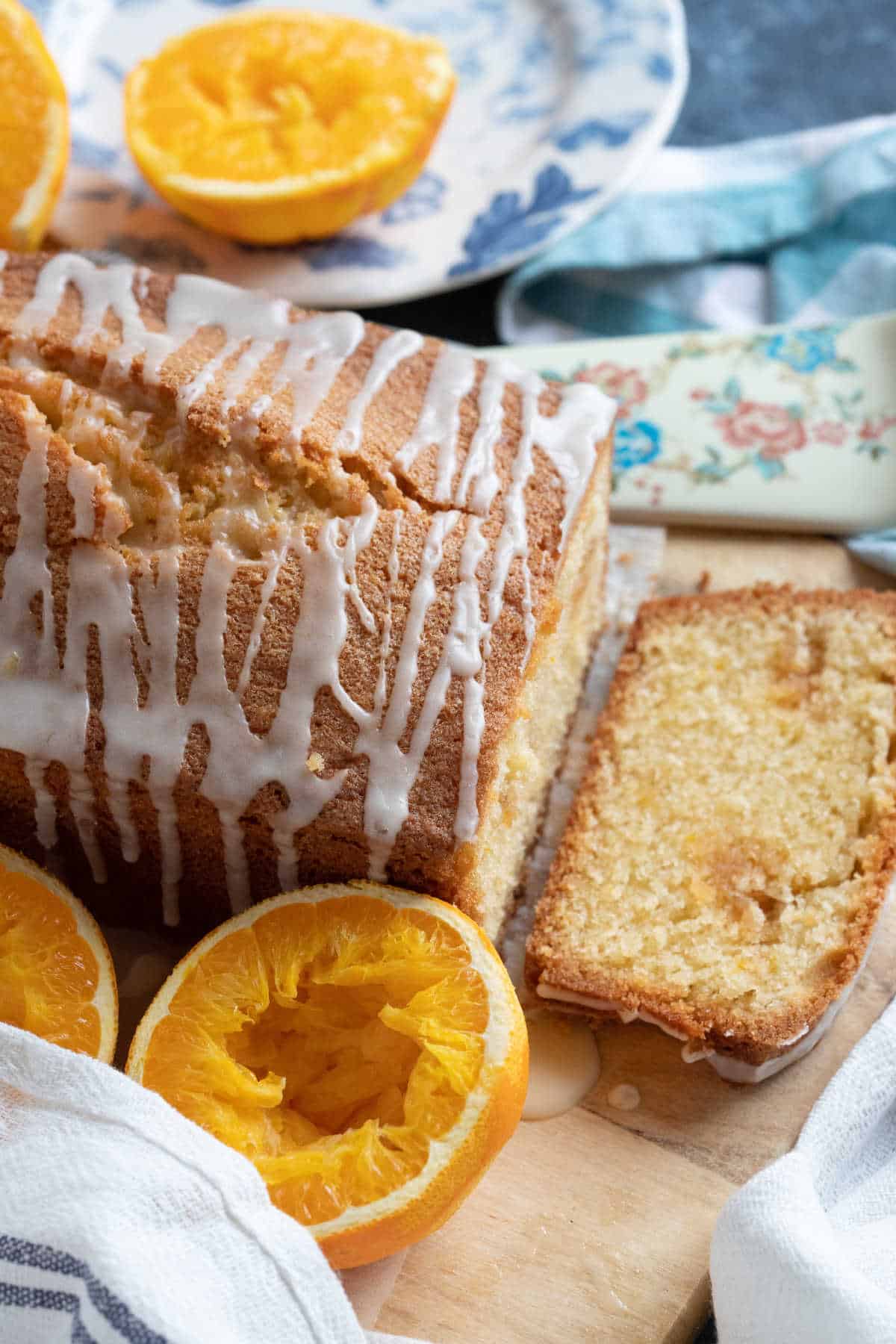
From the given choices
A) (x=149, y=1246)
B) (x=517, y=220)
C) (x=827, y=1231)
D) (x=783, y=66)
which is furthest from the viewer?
(x=783, y=66)

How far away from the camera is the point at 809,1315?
195 centimetres

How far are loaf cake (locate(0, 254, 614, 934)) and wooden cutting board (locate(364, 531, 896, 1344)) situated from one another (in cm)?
43

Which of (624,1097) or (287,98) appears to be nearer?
(624,1097)

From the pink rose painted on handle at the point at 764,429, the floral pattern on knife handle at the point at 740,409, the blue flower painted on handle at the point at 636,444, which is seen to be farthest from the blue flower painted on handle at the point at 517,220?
the pink rose painted on handle at the point at 764,429

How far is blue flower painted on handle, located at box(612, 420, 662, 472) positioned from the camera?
326 cm

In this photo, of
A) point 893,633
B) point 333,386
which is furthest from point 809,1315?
point 333,386

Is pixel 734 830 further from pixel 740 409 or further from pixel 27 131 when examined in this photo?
pixel 27 131

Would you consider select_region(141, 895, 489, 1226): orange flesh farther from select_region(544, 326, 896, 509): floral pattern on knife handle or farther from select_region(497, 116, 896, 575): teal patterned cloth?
select_region(497, 116, 896, 575): teal patterned cloth

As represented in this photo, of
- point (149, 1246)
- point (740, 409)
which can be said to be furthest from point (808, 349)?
point (149, 1246)

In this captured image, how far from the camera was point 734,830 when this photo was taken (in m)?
2.56

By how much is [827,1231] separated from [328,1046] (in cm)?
83

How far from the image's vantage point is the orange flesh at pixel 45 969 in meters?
2.21

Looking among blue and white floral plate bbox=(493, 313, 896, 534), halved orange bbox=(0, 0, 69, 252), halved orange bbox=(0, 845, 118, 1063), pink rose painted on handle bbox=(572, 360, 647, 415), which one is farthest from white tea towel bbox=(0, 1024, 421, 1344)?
halved orange bbox=(0, 0, 69, 252)

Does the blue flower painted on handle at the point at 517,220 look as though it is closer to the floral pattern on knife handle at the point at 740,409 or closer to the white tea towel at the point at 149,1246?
the floral pattern on knife handle at the point at 740,409
